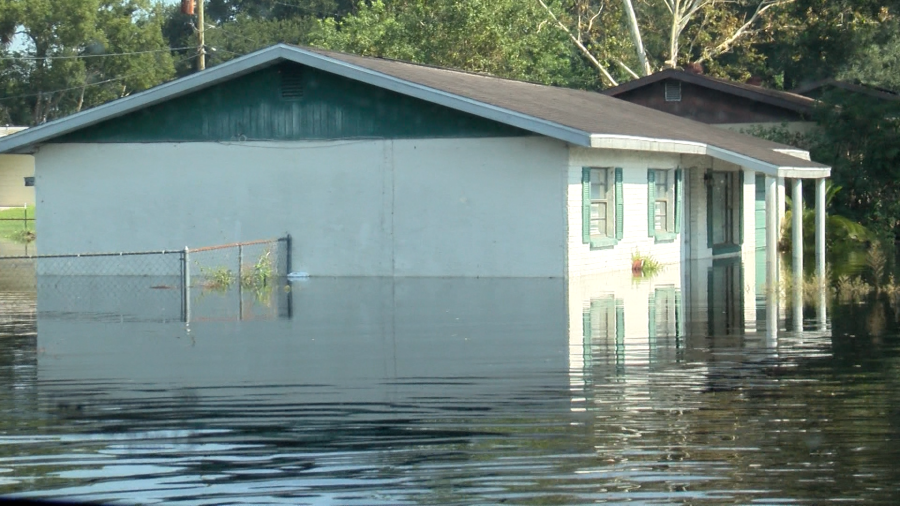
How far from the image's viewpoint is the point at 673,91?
40688 millimetres

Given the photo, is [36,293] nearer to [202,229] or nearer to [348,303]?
[202,229]

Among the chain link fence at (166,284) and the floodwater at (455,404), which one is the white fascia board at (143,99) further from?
the floodwater at (455,404)

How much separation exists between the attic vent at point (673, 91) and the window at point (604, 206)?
16.6 meters

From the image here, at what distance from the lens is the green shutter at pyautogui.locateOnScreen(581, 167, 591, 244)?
2288cm

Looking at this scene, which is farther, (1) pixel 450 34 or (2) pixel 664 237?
(1) pixel 450 34

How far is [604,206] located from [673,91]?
56.8ft

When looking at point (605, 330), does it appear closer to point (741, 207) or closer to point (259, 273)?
point (259, 273)

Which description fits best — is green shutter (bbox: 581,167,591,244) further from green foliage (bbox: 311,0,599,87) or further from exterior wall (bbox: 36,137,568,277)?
green foliage (bbox: 311,0,599,87)

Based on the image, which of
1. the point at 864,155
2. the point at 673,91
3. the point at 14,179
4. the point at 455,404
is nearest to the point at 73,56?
the point at 14,179

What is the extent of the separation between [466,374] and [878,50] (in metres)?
47.8

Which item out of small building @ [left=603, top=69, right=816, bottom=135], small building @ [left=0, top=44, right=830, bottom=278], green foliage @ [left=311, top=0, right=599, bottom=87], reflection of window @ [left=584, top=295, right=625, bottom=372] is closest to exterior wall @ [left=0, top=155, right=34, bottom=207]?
green foliage @ [left=311, top=0, right=599, bottom=87]

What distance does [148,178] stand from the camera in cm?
2455

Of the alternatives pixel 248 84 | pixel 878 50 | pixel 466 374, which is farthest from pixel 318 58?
pixel 878 50

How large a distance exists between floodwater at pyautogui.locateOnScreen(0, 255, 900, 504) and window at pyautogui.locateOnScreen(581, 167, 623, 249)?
204 inches
